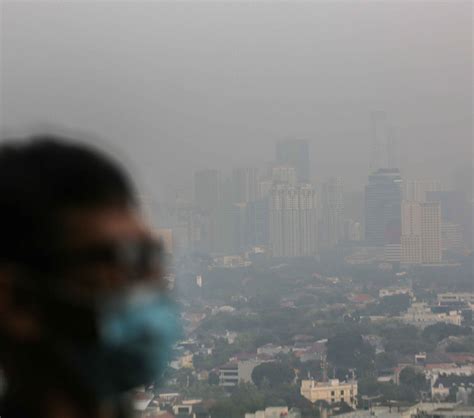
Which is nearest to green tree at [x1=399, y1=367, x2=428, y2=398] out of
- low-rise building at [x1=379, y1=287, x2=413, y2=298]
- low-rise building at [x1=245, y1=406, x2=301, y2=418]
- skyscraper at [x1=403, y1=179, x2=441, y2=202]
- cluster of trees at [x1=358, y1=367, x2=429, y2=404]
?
cluster of trees at [x1=358, y1=367, x2=429, y2=404]

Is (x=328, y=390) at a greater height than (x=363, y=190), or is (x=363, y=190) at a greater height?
(x=363, y=190)

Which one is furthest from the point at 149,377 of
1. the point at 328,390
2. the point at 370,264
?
the point at 370,264

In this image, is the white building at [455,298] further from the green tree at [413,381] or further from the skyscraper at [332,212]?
the green tree at [413,381]

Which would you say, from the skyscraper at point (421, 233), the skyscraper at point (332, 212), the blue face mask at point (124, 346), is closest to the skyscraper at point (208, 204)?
the skyscraper at point (332, 212)

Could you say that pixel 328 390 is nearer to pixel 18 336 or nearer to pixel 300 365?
pixel 300 365

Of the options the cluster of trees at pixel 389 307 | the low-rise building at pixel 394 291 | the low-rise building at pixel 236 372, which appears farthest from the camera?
the low-rise building at pixel 394 291
